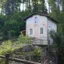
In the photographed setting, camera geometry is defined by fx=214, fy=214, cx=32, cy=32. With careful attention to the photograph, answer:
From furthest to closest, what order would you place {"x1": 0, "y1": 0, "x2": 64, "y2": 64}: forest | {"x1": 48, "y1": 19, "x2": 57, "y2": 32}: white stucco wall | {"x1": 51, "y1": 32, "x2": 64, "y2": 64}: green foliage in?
1. {"x1": 48, "y1": 19, "x2": 57, "y2": 32}: white stucco wall
2. {"x1": 0, "y1": 0, "x2": 64, "y2": 64}: forest
3. {"x1": 51, "y1": 32, "x2": 64, "y2": 64}: green foliage

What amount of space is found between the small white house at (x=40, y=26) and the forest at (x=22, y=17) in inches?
61.8

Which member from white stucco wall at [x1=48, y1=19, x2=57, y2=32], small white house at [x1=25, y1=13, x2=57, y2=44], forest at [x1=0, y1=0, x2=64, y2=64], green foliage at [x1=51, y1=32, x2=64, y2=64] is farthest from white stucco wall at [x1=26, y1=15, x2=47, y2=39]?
green foliage at [x1=51, y1=32, x2=64, y2=64]

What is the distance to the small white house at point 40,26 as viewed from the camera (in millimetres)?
26809

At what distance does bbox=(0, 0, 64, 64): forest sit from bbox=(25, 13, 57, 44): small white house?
5.15 feet

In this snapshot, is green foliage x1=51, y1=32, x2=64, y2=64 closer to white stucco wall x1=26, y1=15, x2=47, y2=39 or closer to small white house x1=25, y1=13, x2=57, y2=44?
small white house x1=25, y1=13, x2=57, y2=44

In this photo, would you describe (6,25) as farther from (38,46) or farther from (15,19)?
(38,46)

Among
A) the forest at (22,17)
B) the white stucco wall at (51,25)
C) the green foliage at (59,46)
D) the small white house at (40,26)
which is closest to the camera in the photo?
the green foliage at (59,46)

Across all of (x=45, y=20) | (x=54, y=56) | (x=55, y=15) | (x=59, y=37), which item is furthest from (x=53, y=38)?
(x=55, y=15)

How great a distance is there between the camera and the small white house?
26809mm

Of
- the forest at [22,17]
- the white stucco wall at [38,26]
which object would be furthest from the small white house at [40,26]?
the forest at [22,17]

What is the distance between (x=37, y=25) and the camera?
90.5ft

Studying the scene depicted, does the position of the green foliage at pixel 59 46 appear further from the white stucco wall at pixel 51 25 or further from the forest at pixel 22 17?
the white stucco wall at pixel 51 25

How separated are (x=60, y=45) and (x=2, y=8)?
83.4 feet

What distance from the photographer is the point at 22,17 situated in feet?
116
